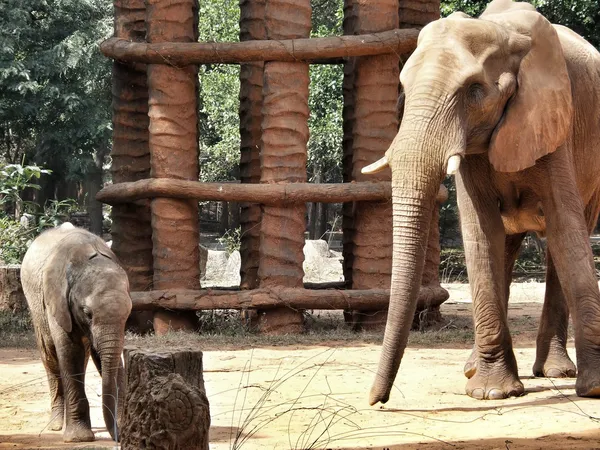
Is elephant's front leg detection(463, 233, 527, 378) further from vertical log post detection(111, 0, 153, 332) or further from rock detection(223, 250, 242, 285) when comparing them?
rock detection(223, 250, 242, 285)

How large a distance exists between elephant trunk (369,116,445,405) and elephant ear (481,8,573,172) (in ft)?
1.94

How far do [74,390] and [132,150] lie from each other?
19.3 feet

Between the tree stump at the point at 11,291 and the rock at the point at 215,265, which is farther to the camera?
the rock at the point at 215,265

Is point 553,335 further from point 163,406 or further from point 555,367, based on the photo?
point 163,406

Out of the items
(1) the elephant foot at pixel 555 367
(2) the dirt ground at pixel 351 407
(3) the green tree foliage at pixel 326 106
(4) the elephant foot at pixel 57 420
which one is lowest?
(4) the elephant foot at pixel 57 420

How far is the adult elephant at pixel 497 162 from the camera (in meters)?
6.86

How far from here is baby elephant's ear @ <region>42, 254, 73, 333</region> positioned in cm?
742

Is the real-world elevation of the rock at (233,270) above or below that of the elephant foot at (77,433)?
above

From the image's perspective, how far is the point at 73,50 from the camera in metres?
31.0

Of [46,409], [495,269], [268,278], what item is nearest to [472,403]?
[495,269]

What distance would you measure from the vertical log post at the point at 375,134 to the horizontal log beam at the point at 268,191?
33cm

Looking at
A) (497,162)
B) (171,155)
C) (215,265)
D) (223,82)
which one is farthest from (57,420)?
(223,82)

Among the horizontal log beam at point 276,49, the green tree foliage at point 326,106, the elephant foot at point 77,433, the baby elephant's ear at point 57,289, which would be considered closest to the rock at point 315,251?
the green tree foliage at point 326,106

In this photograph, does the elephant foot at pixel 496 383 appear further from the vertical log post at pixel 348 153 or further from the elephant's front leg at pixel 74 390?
the vertical log post at pixel 348 153
